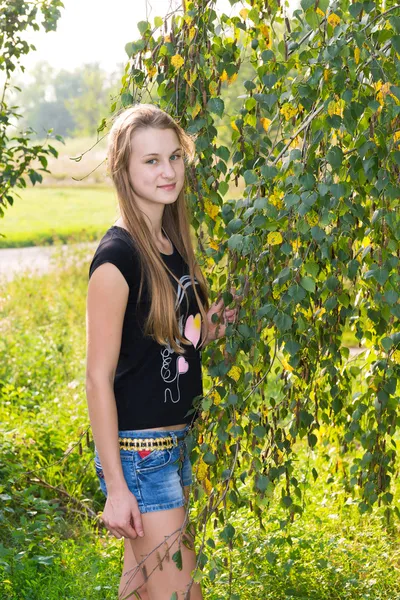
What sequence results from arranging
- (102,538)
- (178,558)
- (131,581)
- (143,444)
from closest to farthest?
1. (178,558)
2. (143,444)
3. (131,581)
4. (102,538)

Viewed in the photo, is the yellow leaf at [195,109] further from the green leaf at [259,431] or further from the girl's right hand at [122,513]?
the girl's right hand at [122,513]

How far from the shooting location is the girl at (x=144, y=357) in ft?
5.34

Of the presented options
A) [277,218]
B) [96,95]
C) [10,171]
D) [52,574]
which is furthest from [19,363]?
[96,95]

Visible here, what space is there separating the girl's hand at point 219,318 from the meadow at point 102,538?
419mm

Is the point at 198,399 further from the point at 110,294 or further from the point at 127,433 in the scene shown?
the point at 110,294

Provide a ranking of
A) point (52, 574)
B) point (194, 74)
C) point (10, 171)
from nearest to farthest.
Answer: point (194, 74) → point (52, 574) → point (10, 171)

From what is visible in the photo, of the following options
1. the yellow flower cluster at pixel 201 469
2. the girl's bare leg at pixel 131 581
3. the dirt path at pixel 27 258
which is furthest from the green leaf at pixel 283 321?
the dirt path at pixel 27 258

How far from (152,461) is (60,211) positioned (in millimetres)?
18238

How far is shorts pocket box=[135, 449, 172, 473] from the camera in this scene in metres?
1.69

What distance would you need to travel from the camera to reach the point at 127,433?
1704mm

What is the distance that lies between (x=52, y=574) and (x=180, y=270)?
3.54 feet

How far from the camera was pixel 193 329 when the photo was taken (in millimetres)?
1798

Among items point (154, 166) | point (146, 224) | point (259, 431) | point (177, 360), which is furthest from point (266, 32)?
point (259, 431)

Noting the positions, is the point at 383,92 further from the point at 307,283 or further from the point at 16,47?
the point at 16,47
